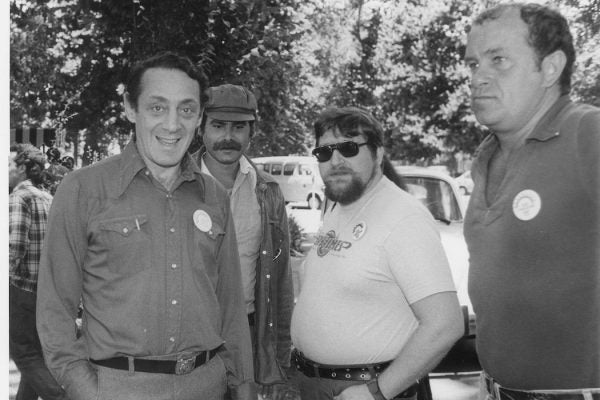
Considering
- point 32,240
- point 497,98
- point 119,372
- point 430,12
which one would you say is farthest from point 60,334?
point 430,12

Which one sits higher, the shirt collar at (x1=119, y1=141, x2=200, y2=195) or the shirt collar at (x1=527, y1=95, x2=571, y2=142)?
the shirt collar at (x1=527, y1=95, x2=571, y2=142)

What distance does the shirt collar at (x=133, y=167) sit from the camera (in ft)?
8.78

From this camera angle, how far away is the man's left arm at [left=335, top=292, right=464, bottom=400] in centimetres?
253

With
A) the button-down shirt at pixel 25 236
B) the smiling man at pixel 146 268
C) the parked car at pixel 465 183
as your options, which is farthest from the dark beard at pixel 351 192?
the parked car at pixel 465 183

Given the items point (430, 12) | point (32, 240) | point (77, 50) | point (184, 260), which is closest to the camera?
point (184, 260)

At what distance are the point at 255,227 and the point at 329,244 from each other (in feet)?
4.47

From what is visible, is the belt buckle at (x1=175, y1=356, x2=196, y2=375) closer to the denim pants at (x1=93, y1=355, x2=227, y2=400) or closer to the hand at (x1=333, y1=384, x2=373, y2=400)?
the denim pants at (x1=93, y1=355, x2=227, y2=400)

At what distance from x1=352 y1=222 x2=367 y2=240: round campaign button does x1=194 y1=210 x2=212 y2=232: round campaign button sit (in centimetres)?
64

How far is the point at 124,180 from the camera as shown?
2670 millimetres

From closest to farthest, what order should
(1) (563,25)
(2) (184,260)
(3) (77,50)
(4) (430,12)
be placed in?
1. (1) (563,25)
2. (2) (184,260)
3. (3) (77,50)
4. (4) (430,12)

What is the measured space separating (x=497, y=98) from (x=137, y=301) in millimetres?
1551

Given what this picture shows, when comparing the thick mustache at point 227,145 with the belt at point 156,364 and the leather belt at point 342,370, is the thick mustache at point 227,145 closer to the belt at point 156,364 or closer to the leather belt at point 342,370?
the leather belt at point 342,370

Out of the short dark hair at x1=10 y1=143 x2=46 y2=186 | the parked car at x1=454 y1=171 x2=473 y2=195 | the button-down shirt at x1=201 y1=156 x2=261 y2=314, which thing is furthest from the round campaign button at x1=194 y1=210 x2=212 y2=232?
the parked car at x1=454 y1=171 x2=473 y2=195

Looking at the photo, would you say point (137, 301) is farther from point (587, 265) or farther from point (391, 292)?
point (587, 265)
